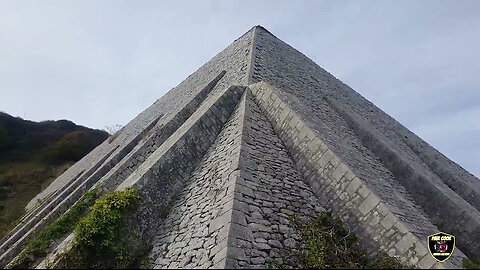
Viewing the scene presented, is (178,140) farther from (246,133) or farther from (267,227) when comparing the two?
(267,227)

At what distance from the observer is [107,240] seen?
688 cm

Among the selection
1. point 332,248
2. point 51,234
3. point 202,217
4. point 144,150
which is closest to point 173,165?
point 202,217

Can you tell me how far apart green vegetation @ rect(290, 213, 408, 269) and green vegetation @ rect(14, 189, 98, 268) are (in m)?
4.86

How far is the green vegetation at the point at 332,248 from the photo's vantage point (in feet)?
21.3

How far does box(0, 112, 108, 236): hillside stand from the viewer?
24.7 meters

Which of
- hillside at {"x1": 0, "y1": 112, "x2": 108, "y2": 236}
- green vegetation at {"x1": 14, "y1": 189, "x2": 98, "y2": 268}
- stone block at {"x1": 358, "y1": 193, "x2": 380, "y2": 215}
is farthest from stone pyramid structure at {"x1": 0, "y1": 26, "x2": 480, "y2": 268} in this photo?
hillside at {"x1": 0, "y1": 112, "x2": 108, "y2": 236}

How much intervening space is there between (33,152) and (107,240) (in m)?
31.4

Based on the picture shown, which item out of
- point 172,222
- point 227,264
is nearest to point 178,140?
point 172,222

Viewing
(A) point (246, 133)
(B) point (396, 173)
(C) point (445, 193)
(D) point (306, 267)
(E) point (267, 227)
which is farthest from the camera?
(B) point (396, 173)

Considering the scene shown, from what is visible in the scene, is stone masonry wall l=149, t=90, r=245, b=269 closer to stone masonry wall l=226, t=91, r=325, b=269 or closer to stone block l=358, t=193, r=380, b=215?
stone masonry wall l=226, t=91, r=325, b=269

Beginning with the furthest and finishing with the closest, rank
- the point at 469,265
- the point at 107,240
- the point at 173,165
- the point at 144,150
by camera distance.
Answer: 1. the point at 144,150
2. the point at 173,165
3. the point at 107,240
4. the point at 469,265

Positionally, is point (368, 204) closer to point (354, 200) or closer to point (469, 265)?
point (354, 200)

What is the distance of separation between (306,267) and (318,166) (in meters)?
2.68

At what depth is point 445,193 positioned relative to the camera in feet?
32.9
